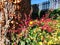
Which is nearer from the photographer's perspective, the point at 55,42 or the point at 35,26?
the point at 55,42

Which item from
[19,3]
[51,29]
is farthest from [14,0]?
[51,29]

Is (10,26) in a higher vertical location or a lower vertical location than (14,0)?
lower

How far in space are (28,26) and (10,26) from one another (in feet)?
1.21

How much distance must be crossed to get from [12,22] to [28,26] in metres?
0.34

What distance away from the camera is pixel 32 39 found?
19.6 feet

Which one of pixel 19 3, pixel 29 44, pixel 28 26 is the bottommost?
pixel 29 44

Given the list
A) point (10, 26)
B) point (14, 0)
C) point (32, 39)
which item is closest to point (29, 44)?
point (32, 39)

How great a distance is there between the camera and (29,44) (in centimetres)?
602

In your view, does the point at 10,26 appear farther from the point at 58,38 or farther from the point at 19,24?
the point at 58,38

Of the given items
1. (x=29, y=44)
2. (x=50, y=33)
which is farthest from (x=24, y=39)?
(x=50, y=33)

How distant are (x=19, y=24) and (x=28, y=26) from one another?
192 millimetres

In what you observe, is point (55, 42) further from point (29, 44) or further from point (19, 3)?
point (19, 3)

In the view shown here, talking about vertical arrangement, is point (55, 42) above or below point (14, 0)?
below

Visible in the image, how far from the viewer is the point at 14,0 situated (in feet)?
19.4
